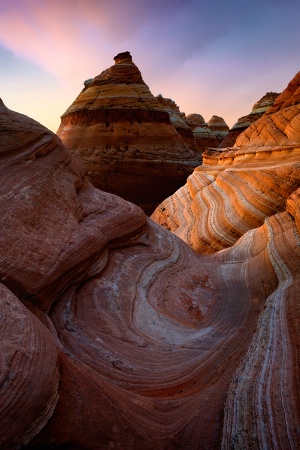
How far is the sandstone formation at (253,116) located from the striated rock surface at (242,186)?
13755mm

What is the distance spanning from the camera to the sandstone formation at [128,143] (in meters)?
15.8

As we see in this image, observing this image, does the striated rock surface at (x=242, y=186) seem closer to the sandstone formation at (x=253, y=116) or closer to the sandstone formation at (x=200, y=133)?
the sandstone formation at (x=253, y=116)

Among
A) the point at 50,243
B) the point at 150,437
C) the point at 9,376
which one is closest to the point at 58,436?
the point at 9,376

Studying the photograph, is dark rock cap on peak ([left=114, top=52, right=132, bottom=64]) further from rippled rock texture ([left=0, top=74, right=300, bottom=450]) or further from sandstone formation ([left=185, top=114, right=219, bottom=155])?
sandstone formation ([left=185, top=114, right=219, bottom=155])

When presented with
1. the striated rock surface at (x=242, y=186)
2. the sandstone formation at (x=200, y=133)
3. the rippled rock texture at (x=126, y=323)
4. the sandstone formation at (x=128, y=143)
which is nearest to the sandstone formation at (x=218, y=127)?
the sandstone formation at (x=200, y=133)

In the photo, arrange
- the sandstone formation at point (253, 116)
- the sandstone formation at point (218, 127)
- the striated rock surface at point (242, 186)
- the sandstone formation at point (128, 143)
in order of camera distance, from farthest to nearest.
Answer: the sandstone formation at point (218, 127), the sandstone formation at point (253, 116), the sandstone formation at point (128, 143), the striated rock surface at point (242, 186)

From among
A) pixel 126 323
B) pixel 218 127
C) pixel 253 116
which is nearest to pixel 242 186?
pixel 126 323

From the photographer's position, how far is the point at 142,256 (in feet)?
16.4

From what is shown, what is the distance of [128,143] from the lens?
53.1 ft

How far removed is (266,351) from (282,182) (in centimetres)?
510

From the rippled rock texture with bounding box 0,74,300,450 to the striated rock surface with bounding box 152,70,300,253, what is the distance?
1085 millimetres

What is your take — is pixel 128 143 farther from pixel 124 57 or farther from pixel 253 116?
pixel 253 116

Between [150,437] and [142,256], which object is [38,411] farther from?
[142,256]

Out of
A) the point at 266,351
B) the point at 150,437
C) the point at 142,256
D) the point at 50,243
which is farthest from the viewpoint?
the point at 142,256
